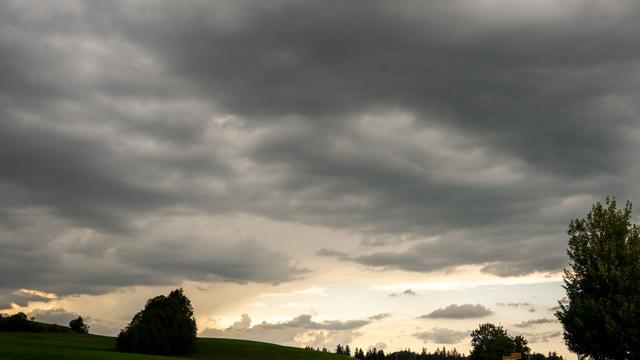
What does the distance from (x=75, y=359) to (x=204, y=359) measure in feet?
107

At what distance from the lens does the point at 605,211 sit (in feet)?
131

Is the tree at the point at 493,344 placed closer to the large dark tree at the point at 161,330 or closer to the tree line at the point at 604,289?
the large dark tree at the point at 161,330

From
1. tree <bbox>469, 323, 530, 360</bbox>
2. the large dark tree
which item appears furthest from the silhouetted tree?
the large dark tree

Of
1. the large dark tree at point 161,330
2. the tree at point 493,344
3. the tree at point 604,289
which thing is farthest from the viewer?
the tree at point 493,344

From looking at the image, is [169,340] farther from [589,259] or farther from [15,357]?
[589,259]

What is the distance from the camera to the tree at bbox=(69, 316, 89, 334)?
6777 inches

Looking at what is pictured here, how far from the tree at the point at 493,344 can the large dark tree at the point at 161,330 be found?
70.9 m

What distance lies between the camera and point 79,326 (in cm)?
17325

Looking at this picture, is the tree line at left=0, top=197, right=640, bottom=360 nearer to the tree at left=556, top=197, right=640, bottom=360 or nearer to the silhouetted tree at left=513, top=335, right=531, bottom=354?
the tree at left=556, top=197, right=640, bottom=360

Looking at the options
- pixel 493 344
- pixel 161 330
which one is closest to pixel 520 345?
pixel 493 344

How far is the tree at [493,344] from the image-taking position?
14225 cm

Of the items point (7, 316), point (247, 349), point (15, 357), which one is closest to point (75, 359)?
point (15, 357)

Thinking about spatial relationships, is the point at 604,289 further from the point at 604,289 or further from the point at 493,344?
the point at 493,344

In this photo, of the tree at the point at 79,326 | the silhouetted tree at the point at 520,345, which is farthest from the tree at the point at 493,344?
the tree at the point at 79,326
